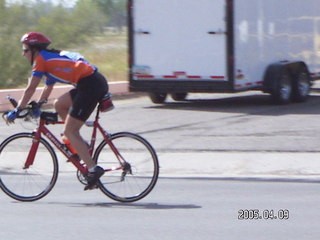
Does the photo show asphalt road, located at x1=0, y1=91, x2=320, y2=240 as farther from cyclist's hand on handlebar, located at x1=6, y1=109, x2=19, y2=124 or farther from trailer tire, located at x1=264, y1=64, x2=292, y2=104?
trailer tire, located at x1=264, y1=64, x2=292, y2=104

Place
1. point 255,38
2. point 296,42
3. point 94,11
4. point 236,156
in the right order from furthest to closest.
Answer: point 94,11, point 296,42, point 255,38, point 236,156

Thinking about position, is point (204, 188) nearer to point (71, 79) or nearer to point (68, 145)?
point (68, 145)

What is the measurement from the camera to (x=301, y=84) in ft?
66.3

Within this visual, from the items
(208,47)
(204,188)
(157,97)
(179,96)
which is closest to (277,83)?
(208,47)

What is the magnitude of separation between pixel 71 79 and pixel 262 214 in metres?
2.33

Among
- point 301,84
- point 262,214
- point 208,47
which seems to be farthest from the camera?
point 301,84

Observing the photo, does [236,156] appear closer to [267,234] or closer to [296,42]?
[267,234]

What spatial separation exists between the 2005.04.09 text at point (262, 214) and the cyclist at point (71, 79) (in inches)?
59.4

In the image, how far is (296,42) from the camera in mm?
20359

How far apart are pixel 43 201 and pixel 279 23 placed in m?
11.6

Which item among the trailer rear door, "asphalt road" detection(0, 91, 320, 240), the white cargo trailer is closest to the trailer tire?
the white cargo trailer

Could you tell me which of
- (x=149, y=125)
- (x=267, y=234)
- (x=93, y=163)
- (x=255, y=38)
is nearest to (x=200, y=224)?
(x=267, y=234)

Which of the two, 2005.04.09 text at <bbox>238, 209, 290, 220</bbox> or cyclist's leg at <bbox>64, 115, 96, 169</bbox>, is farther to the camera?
cyclist's leg at <bbox>64, 115, 96, 169</bbox>

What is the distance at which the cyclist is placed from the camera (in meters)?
8.59
